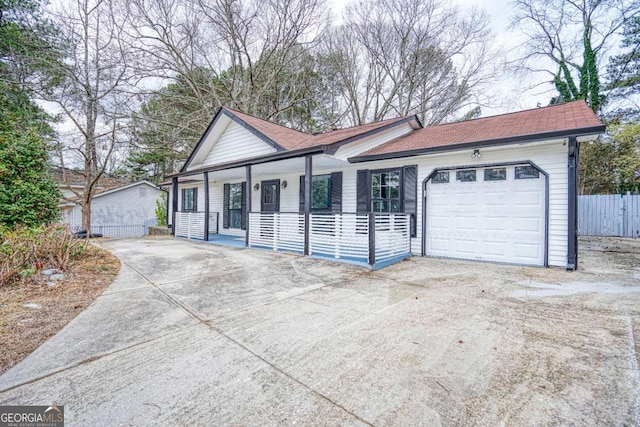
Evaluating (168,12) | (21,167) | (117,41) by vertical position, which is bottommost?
(21,167)

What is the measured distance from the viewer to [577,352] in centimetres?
248

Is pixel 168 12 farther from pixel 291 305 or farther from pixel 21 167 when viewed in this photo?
pixel 291 305

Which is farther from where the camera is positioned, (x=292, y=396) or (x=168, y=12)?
(x=168, y=12)

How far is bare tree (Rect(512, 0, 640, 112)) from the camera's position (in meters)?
15.7

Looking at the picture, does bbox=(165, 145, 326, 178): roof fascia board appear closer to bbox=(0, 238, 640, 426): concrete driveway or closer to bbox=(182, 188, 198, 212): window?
bbox=(0, 238, 640, 426): concrete driveway

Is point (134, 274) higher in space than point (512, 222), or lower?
lower

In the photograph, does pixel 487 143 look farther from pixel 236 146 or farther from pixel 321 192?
pixel 236 146

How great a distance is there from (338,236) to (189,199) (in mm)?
11099

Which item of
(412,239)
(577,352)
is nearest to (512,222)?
(412,239)

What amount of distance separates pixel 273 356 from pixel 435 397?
1.24 meters

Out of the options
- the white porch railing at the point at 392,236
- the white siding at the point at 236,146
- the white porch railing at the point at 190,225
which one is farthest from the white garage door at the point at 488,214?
the white porch railing at the point at 190,225

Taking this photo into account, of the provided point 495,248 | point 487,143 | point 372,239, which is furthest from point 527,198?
point 372,239

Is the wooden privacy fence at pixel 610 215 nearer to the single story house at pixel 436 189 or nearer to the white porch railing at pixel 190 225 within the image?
the single story house at pixel 436 189

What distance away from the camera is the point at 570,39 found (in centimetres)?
1695
